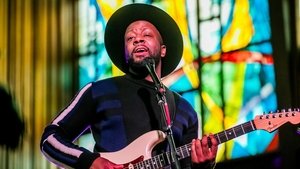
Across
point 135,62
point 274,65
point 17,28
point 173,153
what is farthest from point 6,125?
point 173,153

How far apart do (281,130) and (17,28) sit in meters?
2.29

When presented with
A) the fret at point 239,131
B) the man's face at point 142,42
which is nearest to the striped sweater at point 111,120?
the man's face at point 142,42

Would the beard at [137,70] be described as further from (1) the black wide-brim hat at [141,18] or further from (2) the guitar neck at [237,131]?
(2) the guitar neck at [237,131]

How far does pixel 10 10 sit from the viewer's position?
562 centimetres

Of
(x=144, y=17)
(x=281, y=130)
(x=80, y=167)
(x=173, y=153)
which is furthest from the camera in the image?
(x=281, y=130)

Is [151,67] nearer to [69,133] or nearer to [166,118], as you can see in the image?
[166,118]

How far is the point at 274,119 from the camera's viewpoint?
3070mm

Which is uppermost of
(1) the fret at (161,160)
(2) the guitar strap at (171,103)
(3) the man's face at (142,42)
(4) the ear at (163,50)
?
(3) the man's face at (142,42)

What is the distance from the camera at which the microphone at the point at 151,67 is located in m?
2.89

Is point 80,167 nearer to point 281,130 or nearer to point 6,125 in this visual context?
point 281,130

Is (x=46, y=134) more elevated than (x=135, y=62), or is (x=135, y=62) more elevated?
(x=135, y=62)

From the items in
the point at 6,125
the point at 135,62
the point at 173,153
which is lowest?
the point at 6,125

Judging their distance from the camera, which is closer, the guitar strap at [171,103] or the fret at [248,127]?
the fret at [248,127]

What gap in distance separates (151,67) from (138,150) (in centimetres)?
35
